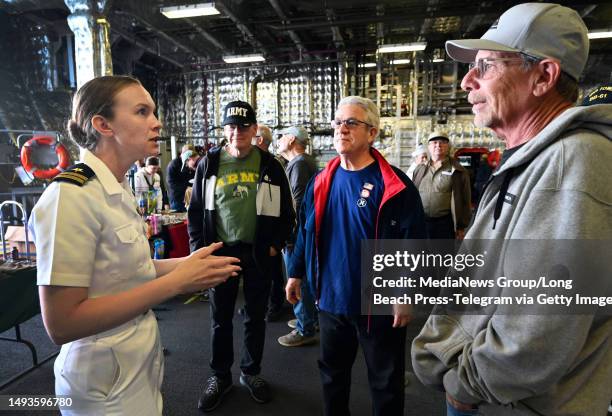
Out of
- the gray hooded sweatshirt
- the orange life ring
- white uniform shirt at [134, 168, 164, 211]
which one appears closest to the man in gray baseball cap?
the gray hooded sweatshirt

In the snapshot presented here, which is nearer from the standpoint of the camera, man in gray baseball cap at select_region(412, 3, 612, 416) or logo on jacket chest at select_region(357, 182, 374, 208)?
man in gray baseball cap at select_region(412, 3, 612, 416)

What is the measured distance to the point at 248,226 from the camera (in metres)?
2.32

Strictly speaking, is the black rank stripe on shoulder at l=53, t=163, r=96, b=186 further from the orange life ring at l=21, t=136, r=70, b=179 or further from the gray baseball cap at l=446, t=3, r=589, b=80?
the orange life ring at l=21, t=136, r=70, b=179

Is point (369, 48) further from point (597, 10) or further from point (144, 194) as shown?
point (144, 194)

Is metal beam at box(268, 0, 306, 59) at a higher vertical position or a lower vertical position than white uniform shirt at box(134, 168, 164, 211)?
higher

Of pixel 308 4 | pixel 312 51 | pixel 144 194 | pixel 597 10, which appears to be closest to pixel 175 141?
pixel 312 51

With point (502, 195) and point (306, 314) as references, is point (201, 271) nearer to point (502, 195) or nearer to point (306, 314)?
point (502, 195)

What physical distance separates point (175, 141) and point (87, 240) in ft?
30.8

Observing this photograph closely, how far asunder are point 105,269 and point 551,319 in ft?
3.61

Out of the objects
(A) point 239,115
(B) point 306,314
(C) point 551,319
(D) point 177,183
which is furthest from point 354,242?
(D) point 177,183

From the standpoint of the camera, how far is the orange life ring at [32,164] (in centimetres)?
481

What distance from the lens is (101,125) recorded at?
112 centimetres

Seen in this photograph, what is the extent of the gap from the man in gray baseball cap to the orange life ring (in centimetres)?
542

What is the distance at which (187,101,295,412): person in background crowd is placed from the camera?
7.57ft
